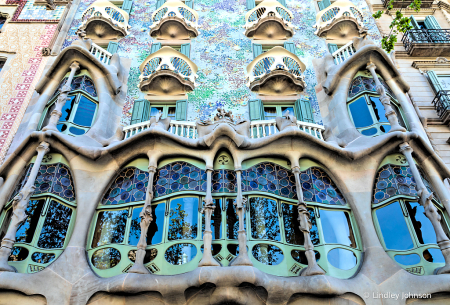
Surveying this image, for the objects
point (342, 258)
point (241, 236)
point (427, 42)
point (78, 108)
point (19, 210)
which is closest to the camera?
point (241, 236)

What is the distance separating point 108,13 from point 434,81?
12.9 m

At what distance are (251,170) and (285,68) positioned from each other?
463cm

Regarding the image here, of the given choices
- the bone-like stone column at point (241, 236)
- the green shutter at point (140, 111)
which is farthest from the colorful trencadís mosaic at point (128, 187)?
the bone-like stone column at point (241, 236)

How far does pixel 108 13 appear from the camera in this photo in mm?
15352

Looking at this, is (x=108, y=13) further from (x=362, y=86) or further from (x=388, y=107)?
(x=388, y=107)

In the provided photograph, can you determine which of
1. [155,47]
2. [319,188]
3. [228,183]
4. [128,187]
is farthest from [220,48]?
[319,188]

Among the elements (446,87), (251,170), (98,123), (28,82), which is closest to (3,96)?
(28,82)

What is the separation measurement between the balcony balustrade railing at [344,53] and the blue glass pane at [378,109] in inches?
81.7

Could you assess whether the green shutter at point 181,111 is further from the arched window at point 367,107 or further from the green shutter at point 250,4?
the green shutter at point 250,4

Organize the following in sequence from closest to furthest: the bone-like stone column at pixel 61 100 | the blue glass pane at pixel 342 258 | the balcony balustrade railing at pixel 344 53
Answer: the blue glass pane at pixel 342 258 < the bone-like stone column at pixel 61 100 < the balcony balustrade railing at pixel 344 53

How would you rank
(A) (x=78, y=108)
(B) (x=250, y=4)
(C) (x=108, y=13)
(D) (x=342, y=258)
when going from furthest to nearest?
(B) (x=250, y=4), (C) (x=108, y=13), (A) (x=78, y=108), (D) (x=342, y=258)

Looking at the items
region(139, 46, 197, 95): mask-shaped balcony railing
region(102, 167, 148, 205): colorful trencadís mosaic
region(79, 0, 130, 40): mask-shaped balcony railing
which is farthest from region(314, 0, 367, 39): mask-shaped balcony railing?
region(102, 167, 148, 205): colorful trencadís mosaic

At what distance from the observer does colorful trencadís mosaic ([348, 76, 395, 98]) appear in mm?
12188

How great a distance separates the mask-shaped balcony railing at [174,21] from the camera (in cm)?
1496
